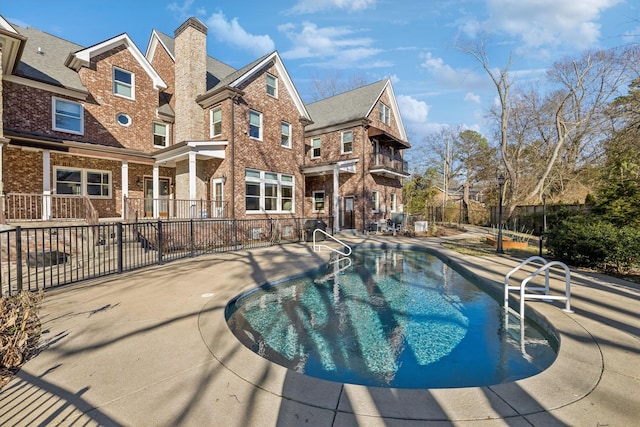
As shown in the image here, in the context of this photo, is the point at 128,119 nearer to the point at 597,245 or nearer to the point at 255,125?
the point at 255,125

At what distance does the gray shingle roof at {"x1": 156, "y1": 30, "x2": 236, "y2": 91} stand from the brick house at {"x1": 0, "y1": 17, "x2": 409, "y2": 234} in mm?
105

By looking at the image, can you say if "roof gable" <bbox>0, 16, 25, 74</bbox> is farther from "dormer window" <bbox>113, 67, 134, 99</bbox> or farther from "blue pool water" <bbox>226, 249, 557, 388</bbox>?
"blue pool water" <bbox>226, 249, 557, 388</bbox>

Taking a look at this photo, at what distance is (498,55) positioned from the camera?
53.3ft

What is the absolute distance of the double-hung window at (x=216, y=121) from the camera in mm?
13834

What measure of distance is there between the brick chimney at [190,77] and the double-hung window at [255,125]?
8.12 feet

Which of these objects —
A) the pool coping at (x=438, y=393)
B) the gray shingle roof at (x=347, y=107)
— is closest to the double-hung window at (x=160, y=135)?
the gray shingle roof at (x=347, y=107)

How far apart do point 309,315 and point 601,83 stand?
22.0 metres

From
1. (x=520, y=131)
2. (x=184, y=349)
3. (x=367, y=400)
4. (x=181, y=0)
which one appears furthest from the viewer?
(x=520, y=131)

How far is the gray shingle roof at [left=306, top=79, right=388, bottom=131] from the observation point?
61.2 ft

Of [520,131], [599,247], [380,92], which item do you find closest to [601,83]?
[520,131]

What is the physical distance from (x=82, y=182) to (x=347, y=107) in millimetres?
15687

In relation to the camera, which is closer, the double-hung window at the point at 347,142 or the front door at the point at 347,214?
the double-hung window at the point at 347,142

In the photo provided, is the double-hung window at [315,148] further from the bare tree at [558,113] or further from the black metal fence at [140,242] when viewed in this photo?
the bare tree at [558,113]

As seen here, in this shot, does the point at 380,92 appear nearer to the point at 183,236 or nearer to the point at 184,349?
the point at 183,236
